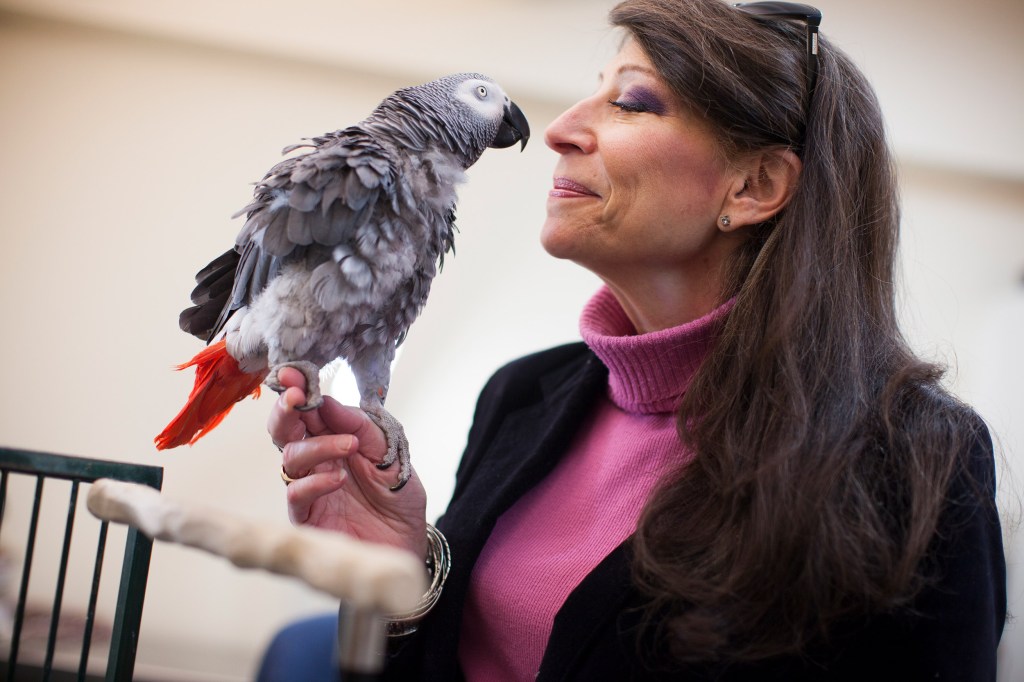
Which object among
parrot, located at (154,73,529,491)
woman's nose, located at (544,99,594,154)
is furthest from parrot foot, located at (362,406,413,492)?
woman's nose, located at (544,99,594,154)

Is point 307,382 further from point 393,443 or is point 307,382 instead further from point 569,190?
point 569,190

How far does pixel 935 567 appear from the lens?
620 mm

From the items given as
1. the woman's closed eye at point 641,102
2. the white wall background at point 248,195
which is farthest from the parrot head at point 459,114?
the white wall background at point 248,195

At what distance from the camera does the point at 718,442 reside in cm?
68

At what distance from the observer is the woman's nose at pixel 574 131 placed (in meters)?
0.75

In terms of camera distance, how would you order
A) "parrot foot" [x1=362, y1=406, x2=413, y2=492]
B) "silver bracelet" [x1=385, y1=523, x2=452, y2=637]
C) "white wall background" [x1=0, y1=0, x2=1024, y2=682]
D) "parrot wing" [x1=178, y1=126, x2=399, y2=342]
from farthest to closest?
1. "white wall background" [x1=0, y1=0, x2=1024, y2=682]
2. "silver bracelet" [x1=385, y1=523, x2=452, y2=637]
3. "parrot foot" [x1=362, y1=406, x2=413, y2=492]
4. "parrot wing" [x1=178, y1=126, x2=399, y2=342]

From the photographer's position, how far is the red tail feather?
618mm

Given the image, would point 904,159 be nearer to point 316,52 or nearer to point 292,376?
point 316,52

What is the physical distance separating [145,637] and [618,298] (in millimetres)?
1274

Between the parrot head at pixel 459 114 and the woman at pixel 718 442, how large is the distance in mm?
62

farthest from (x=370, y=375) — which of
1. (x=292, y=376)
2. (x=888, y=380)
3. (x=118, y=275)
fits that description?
(x=118, y=275)

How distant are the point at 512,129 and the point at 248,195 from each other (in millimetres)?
783

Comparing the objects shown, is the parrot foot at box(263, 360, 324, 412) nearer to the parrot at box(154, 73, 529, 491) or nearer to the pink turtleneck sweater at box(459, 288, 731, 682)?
the parrot at box(154, 73, 529, 491)

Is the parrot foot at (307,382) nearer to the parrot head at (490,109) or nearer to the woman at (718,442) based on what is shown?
the woman at (718,442)
